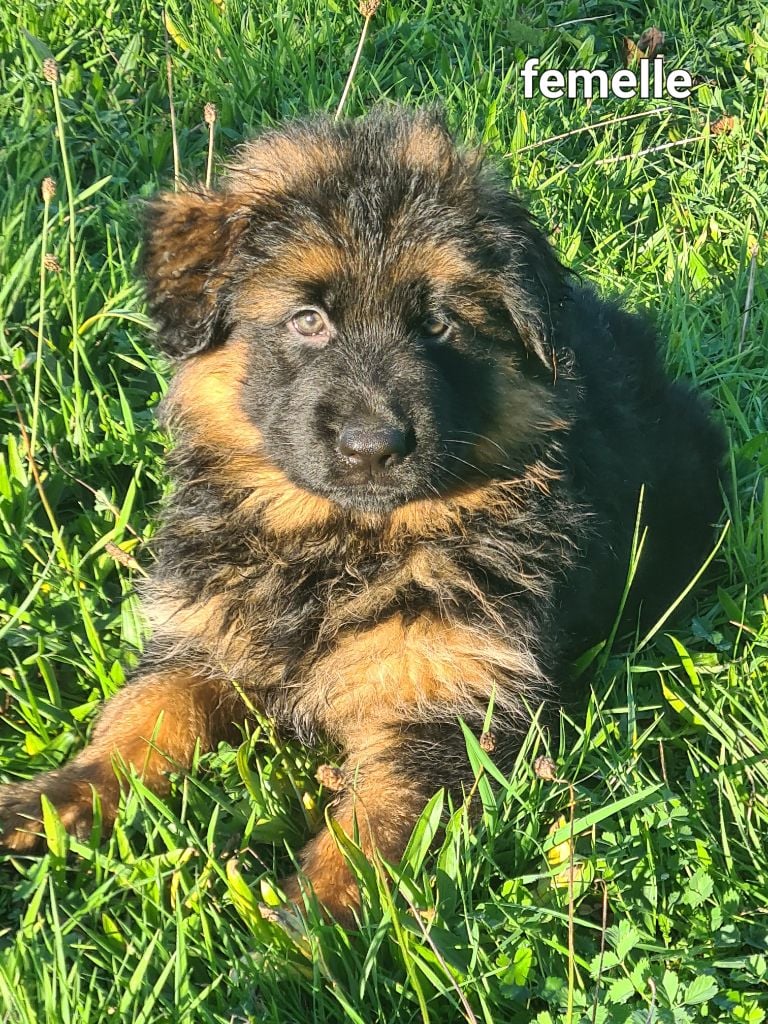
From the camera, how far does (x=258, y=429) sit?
112 inches

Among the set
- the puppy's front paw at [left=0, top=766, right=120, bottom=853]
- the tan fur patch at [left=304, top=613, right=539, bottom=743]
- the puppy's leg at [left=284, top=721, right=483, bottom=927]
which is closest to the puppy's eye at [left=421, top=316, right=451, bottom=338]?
the tan fur patch at [left=304, top=613, right=539, bottom=743]

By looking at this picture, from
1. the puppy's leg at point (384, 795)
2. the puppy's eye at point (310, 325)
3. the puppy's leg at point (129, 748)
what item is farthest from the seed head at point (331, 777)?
the puppy's eye at point (310, 325)

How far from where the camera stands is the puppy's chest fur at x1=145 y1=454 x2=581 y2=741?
9.06ft

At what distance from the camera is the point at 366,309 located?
2.68m

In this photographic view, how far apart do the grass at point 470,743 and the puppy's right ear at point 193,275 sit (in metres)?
0.38

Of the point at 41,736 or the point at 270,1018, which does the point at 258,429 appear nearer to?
the point at 41,736

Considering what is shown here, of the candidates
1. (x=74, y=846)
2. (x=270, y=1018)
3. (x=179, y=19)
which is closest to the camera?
(x=270, y=1018)

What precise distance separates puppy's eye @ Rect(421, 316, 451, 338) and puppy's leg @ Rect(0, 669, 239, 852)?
105cm

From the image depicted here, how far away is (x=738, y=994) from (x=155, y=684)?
154cm

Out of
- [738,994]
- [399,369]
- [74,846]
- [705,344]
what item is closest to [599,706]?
[738,994]

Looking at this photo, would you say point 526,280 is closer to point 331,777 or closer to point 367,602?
point 367,602

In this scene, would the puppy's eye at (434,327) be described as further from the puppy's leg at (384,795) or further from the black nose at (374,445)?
the puppy's leg at (384,795)

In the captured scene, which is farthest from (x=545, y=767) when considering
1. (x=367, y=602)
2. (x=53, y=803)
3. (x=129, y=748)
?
(x=53, y=803)

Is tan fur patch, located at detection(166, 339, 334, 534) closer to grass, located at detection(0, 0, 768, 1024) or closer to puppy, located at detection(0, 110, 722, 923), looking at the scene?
puppy, located at detection(0, 110, 722, 923)
